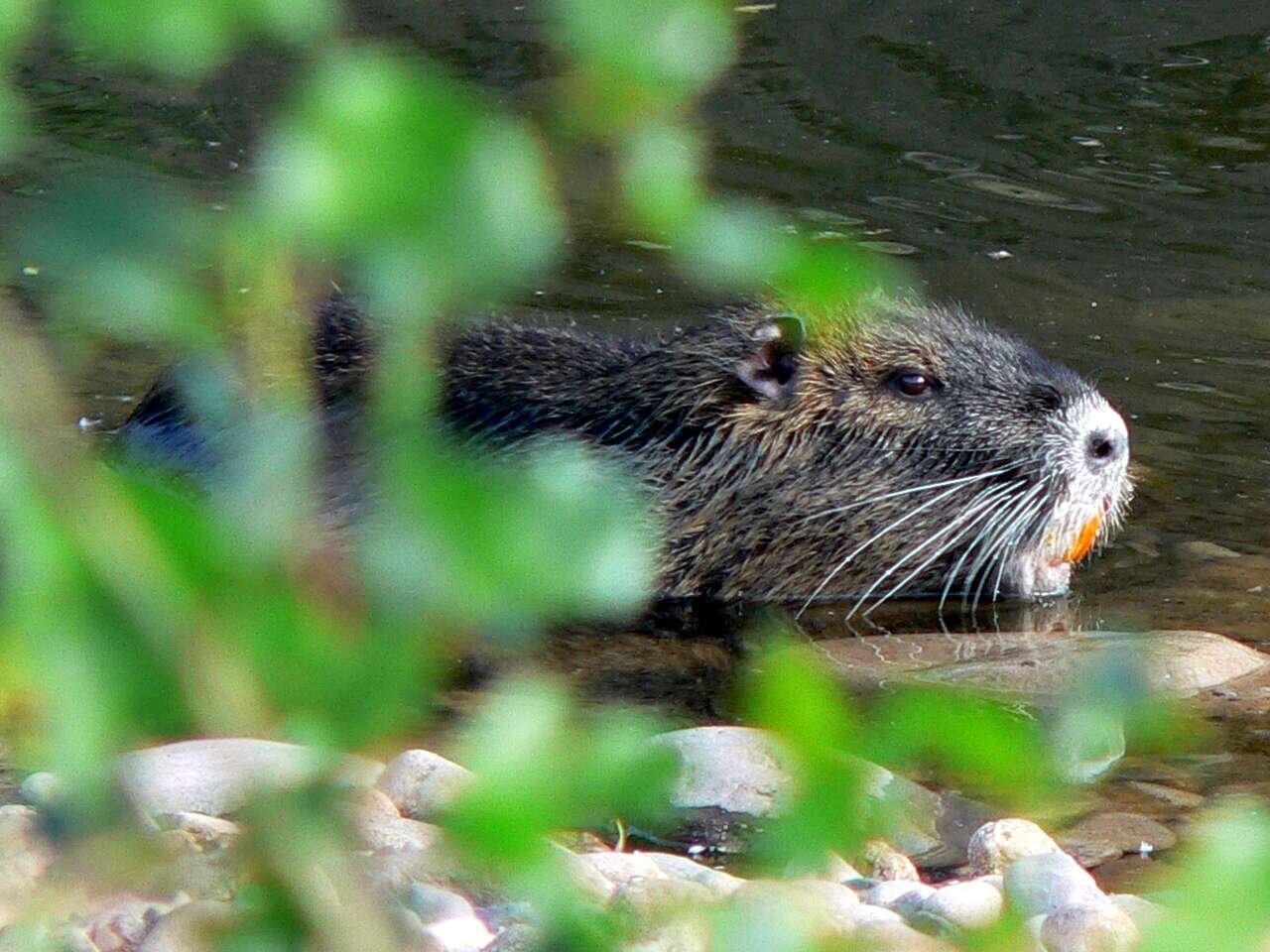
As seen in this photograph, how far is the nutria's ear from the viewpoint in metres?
5.36

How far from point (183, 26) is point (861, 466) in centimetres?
481

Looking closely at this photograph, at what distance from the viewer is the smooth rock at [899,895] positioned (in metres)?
3.14

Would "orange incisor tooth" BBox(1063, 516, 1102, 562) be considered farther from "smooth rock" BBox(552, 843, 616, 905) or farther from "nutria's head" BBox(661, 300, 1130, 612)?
"smooth rock" BBox(552, 843, 616, 905)

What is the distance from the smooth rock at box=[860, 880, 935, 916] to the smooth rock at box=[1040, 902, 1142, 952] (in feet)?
0.63

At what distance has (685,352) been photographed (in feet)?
17.8

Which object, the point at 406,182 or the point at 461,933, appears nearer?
the point at 406,182

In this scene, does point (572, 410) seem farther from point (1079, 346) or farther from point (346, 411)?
point (1079, 346)

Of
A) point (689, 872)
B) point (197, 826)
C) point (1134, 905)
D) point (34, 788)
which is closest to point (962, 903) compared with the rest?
point (1134, 905)

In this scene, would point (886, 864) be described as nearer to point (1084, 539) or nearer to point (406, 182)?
point (1084, 539)

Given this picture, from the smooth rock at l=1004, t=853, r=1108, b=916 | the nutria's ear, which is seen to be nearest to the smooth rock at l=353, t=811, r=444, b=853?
the smooth rock at l=1004, t=853, r=1108, b=916

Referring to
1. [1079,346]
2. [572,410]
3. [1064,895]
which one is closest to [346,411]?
[572,410]

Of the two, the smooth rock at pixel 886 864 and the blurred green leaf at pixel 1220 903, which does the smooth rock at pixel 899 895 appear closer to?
the smooth rock at pixel 886 864

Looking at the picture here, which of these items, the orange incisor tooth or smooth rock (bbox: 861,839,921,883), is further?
the orange incisor tooth

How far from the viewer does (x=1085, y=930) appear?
299 centimetres
